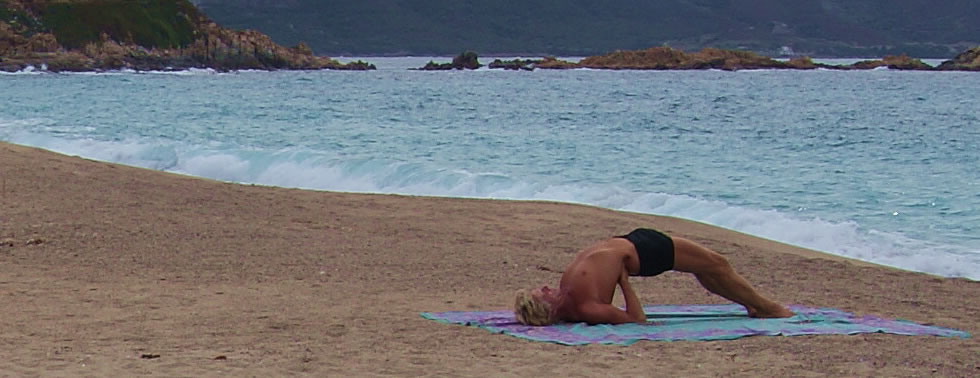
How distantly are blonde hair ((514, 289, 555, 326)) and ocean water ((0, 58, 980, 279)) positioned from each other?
688cm

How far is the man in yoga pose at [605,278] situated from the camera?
325 inches

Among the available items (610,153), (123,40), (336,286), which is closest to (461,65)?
(123,40)

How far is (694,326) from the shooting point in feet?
27.5

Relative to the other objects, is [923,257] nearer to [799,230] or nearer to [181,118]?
[799,230]

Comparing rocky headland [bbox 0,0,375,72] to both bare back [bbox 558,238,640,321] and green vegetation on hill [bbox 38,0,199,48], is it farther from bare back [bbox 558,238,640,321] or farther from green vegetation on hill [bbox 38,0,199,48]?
bare back [bbox 558,238,640,321]

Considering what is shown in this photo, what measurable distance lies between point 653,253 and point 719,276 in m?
0.59

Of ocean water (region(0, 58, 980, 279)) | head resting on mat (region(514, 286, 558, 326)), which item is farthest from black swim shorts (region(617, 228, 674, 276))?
ocean water (region(0, 58, 980, 279))

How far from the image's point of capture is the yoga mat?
7977 millimetres

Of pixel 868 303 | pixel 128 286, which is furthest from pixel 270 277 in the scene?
pixel 868 303

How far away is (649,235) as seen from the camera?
8.45 m

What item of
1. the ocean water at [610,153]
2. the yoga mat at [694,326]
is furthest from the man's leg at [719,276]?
the ocean water at [610,153]

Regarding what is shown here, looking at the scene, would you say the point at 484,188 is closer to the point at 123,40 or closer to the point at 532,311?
the point at 532,311

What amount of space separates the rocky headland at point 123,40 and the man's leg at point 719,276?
9596 cm

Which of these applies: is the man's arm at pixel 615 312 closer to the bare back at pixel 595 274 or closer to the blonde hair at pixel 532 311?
the bare back at pixel 595 274
